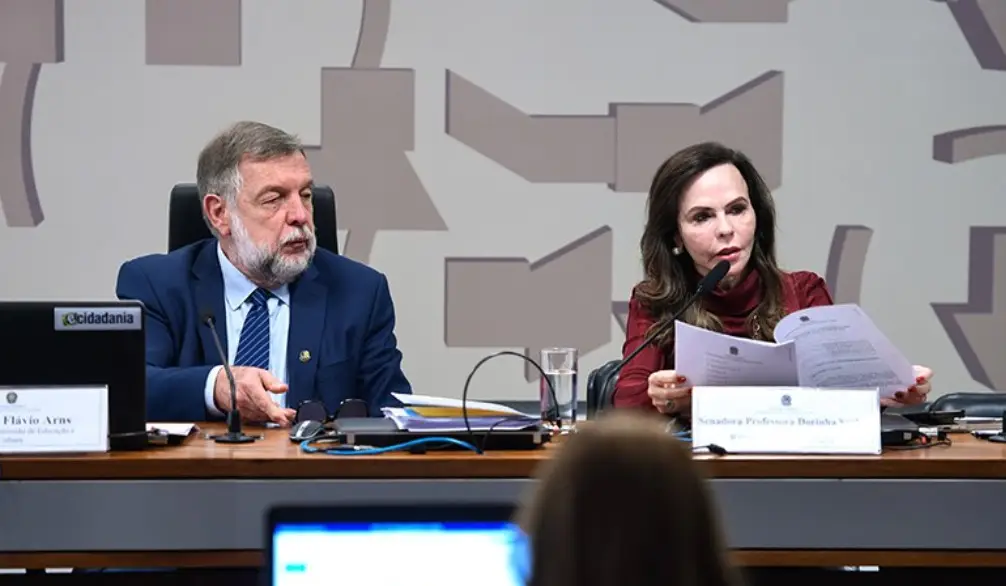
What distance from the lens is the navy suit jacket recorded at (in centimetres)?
306

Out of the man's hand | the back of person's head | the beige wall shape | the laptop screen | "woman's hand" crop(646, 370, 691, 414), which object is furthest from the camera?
the beige wall shape

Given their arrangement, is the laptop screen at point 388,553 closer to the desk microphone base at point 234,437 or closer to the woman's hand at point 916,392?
the desk microphone base at point 234,437

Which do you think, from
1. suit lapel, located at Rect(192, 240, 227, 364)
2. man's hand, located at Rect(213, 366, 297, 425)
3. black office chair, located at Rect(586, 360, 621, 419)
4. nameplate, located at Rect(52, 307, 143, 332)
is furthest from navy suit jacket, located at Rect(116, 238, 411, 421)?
nameplate, located at Rect(52, 307, 143, 332)

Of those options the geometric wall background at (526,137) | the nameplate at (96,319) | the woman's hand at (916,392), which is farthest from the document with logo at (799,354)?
the geometric wall background at (526,137)

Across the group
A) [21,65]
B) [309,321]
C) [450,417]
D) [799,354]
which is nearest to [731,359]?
[799,354]

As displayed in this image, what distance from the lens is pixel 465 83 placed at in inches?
162

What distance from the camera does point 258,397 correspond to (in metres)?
2.62

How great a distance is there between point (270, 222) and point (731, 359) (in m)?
1.28

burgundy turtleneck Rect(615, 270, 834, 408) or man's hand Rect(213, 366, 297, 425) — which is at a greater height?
burgundy turtleneck Rect(615, 270, 834, 408)

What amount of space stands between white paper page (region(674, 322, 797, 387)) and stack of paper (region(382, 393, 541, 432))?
0.29 metres

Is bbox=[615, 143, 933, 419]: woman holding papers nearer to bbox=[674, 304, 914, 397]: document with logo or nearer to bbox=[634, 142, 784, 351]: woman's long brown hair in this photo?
bbox=[634, 142, 784, 351]: woman's long brown hair

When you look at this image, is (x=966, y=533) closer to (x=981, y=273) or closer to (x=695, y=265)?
(x=695, y=265)

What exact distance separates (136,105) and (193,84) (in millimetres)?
185

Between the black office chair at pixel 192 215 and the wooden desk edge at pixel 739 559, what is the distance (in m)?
1.33
